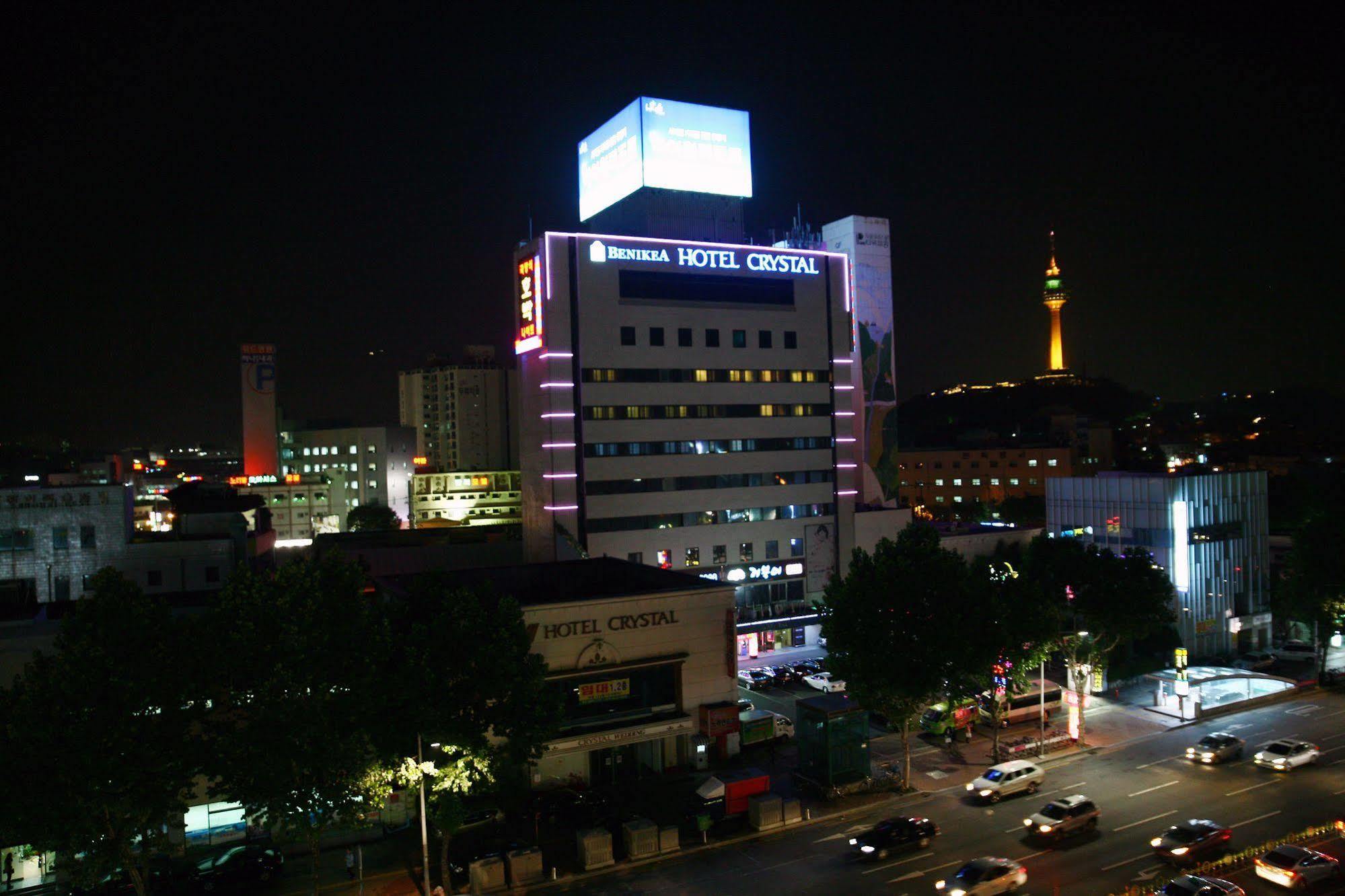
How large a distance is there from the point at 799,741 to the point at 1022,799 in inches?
359

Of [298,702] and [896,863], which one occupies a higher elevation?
[298,702]

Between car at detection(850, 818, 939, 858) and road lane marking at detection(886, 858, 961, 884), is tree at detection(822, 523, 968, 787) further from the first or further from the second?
road lane marking at detection(886, 858, 961, 884)

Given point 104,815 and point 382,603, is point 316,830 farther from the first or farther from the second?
point 382,603

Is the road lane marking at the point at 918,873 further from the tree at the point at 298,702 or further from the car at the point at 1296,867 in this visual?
the tree at the point at 298,702

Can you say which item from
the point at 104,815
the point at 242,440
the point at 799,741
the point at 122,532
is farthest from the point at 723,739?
the point at 242,440

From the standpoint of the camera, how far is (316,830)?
26.5m

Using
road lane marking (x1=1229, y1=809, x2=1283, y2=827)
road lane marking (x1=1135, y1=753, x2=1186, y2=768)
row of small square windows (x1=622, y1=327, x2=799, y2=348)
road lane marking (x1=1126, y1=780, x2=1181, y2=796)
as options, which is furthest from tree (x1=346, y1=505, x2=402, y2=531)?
road lane marking (x1=1229, y1=809, x2=1283, y2=827)

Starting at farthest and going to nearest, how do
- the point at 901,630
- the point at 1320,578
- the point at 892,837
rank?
the point at 1320,578 < the point at 901,630 < the point at 892,837

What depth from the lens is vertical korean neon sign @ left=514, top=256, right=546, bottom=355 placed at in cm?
6394

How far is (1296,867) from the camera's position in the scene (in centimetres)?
2622

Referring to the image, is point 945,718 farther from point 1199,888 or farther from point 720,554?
point 720,554

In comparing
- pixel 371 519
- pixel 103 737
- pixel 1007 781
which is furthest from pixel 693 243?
pixel 371 519

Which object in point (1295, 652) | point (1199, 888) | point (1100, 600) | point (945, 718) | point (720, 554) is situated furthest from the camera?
point (720, 554)

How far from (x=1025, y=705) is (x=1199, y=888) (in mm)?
20321
